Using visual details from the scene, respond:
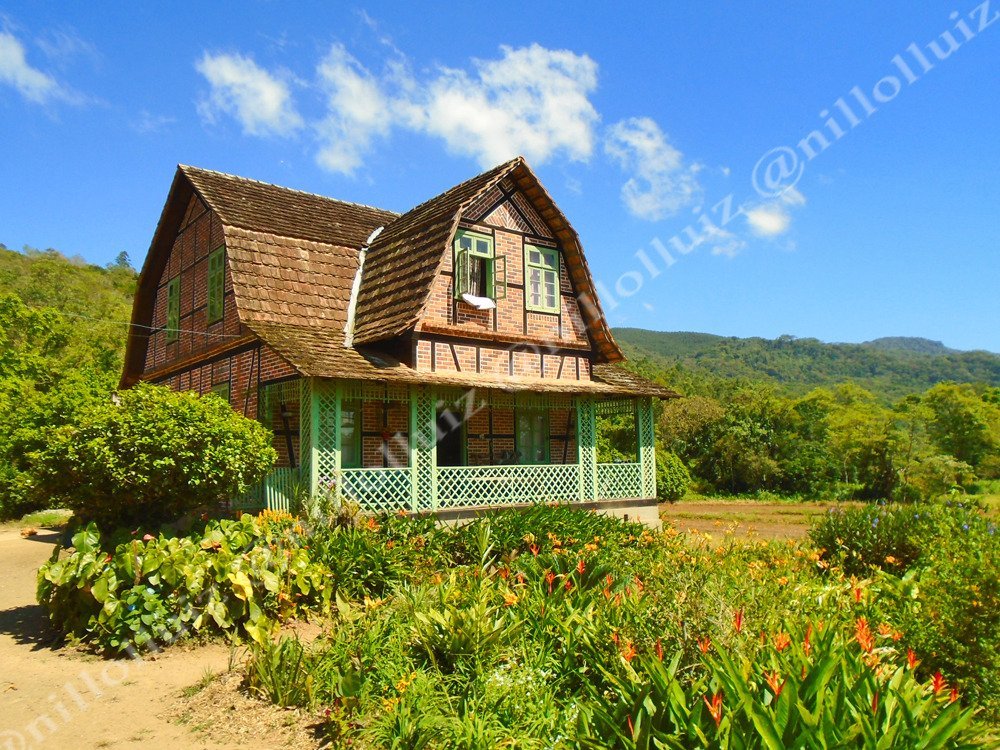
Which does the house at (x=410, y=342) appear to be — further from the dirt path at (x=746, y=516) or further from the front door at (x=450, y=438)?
the dirt path at (x=746, y=516)

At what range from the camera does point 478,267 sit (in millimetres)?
17406

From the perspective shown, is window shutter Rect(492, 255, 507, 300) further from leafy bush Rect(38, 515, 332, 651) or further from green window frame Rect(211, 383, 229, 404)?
leafy bush Rect(38, 515, 332, 651)

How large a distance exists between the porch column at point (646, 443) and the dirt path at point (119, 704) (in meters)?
12.3

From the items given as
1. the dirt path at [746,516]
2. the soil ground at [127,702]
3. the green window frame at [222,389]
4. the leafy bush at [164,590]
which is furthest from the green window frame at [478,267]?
the soil ground at [127,702]

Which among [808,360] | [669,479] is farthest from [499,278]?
[808,360]

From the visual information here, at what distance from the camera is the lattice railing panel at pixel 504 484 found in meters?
15.3

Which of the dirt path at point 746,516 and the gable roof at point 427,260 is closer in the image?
the gable roof at point 427,260

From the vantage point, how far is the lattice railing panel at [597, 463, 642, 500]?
17.8 m

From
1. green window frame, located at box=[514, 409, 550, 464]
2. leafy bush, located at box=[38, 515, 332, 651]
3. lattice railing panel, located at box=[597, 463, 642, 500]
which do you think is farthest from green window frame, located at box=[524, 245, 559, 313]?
leafy bush, located at box=[38, 515, 332, 651]

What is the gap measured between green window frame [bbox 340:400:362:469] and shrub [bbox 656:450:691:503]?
63.5 feet

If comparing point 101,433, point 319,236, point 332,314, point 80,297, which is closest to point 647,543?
point 101,433

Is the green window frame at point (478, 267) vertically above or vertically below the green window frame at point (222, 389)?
above

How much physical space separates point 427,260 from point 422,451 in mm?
4144

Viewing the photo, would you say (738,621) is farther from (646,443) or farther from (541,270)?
(646,443)
